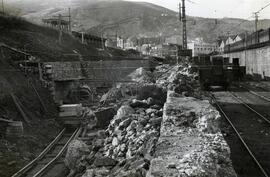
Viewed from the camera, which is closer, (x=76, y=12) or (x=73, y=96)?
(x=73, y=96)

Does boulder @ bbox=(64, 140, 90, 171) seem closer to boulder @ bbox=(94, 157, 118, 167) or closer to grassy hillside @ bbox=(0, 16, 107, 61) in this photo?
boulder @ bbox=(94, 157, 118, 167)

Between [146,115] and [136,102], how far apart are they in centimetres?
247

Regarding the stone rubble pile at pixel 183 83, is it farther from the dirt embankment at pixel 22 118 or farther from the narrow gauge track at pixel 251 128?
the dirt embankment at pixel 22 118

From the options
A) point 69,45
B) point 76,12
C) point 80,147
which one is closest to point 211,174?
point 80,147

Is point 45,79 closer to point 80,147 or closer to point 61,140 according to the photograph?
point 61,140

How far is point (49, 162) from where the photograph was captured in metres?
12.4

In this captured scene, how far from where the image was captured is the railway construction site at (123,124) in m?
7.40

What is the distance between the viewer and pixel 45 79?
75.9ft

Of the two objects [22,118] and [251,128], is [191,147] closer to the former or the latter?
[251,128]

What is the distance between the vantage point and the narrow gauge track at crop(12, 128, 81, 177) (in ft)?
37.4

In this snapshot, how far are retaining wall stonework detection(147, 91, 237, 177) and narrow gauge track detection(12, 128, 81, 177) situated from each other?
4582 mm

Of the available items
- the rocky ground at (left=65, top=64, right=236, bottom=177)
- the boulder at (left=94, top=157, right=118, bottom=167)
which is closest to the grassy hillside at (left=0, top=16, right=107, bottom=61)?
the rocky ground at (left=65, top=64, right=236, bottom=177)

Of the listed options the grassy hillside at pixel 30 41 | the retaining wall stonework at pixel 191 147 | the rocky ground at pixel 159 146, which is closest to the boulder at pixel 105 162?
the rocky ground at pixel 159 146

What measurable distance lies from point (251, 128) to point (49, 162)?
781cm
